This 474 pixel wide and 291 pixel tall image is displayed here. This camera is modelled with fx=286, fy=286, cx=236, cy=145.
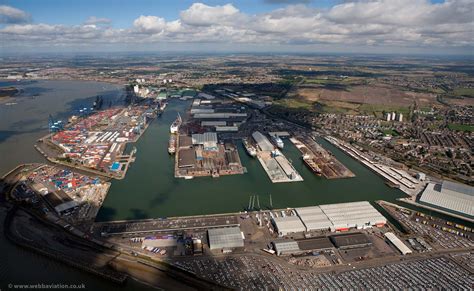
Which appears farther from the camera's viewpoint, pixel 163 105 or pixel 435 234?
pixel 163 105

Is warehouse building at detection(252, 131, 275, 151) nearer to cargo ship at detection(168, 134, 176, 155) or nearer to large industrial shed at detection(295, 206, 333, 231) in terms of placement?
cargo ship at detection(168, 134, 176, 155)

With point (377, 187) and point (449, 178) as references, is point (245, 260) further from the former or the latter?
point (449, 178)

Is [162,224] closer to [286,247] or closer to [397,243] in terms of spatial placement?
[286,247]

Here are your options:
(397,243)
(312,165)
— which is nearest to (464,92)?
(312,165)

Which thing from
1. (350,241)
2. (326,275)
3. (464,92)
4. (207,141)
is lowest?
(326,275)

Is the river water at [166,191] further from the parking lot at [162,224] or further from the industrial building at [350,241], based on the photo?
the industrial building at [350,241]

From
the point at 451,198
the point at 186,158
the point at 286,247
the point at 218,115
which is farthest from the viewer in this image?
the point at 218,115

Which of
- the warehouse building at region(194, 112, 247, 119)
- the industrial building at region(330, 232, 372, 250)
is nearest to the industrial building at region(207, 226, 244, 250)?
the industrial building at region(330, 232, 372, 250)

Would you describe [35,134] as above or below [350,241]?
above
